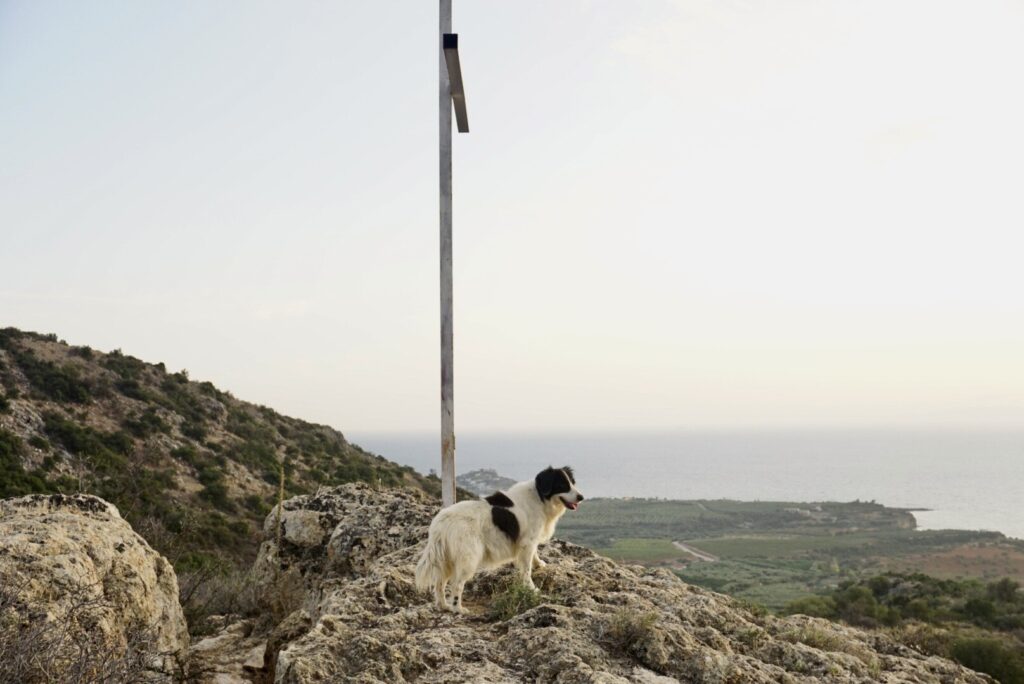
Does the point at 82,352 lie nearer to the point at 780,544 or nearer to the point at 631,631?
the point at 631,631

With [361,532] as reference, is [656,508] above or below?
below

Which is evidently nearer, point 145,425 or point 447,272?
point 447,272

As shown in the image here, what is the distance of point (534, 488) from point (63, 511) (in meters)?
4.92

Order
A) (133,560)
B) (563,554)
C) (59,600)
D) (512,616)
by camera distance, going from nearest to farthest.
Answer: (59,600)
(512,616)
(133,560)
(563,554)

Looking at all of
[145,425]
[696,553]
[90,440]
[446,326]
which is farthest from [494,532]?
[696,553]

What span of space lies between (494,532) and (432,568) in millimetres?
708

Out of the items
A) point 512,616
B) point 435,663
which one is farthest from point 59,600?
point 512,616

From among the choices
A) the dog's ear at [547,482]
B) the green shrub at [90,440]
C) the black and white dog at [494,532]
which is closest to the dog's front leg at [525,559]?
the black and white dog at [494,532]

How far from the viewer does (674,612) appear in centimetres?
646

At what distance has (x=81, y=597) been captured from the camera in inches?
224

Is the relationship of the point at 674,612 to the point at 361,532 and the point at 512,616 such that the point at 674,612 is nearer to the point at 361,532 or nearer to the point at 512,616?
the point at 512,616

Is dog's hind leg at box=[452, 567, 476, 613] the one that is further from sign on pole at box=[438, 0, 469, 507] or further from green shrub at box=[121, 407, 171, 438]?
green shrub at box=[121, 407, 171, 438]

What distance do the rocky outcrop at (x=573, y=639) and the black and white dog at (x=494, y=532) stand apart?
275 millimetres

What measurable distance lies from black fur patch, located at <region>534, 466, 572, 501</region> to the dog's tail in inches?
52.1
